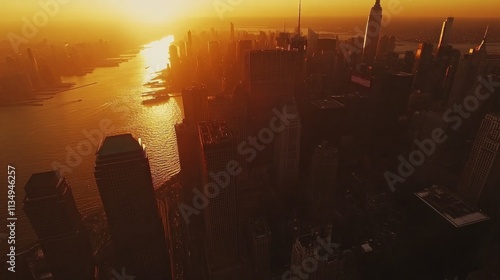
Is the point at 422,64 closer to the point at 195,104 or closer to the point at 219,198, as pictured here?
the point at 195,104

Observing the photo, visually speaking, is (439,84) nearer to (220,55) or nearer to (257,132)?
(257,132)

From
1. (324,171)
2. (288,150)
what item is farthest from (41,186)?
(324,171)

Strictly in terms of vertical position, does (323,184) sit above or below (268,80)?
below

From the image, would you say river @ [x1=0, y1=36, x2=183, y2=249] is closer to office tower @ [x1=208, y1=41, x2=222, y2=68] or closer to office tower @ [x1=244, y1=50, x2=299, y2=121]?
office tower @ [x1=244, y1=50, x2=299, y2=121]

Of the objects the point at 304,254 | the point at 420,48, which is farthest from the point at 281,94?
the point at 420,48

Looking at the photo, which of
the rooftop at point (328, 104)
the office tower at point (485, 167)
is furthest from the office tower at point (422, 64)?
the office tower at point (485, 167)

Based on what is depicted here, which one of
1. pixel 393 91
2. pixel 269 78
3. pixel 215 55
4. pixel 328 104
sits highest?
pixel 215 55

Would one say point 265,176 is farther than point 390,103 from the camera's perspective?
No
